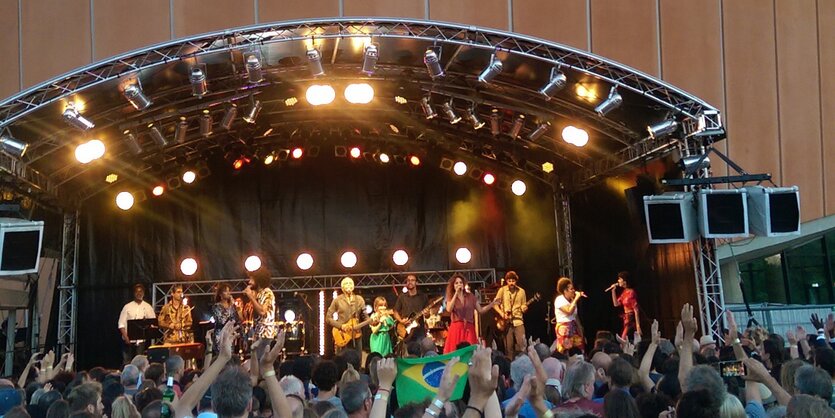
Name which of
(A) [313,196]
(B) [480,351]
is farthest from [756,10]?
(B) [480,351]

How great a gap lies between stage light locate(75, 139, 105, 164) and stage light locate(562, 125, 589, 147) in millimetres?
7333

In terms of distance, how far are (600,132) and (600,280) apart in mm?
3865

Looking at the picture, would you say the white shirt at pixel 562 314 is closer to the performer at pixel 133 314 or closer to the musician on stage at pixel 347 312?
the musician on stage at pixel 347 312

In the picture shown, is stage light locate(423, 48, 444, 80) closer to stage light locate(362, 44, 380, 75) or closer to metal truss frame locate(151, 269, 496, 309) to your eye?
stage light locate(362, 44, 380, 75)

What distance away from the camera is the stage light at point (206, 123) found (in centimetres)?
1556

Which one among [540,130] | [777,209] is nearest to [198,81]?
[540,130]

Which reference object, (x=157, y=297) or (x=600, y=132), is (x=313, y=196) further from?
(x=600, y=132)

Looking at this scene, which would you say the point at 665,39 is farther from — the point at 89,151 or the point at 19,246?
the point at 19,246

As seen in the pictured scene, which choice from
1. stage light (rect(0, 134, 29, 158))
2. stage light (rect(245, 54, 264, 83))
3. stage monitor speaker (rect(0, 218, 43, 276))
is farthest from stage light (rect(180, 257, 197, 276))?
stage light (rect(245, 54, 264, 83))

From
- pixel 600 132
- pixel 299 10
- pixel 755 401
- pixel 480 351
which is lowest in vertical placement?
pixel 755 401

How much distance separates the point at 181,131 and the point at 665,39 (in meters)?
7.88

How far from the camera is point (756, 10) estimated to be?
1617cm

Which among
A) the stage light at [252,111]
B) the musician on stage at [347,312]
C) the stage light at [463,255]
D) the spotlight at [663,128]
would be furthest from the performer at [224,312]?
the spotlight at [663,128]

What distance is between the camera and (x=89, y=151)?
1487 centimetres
